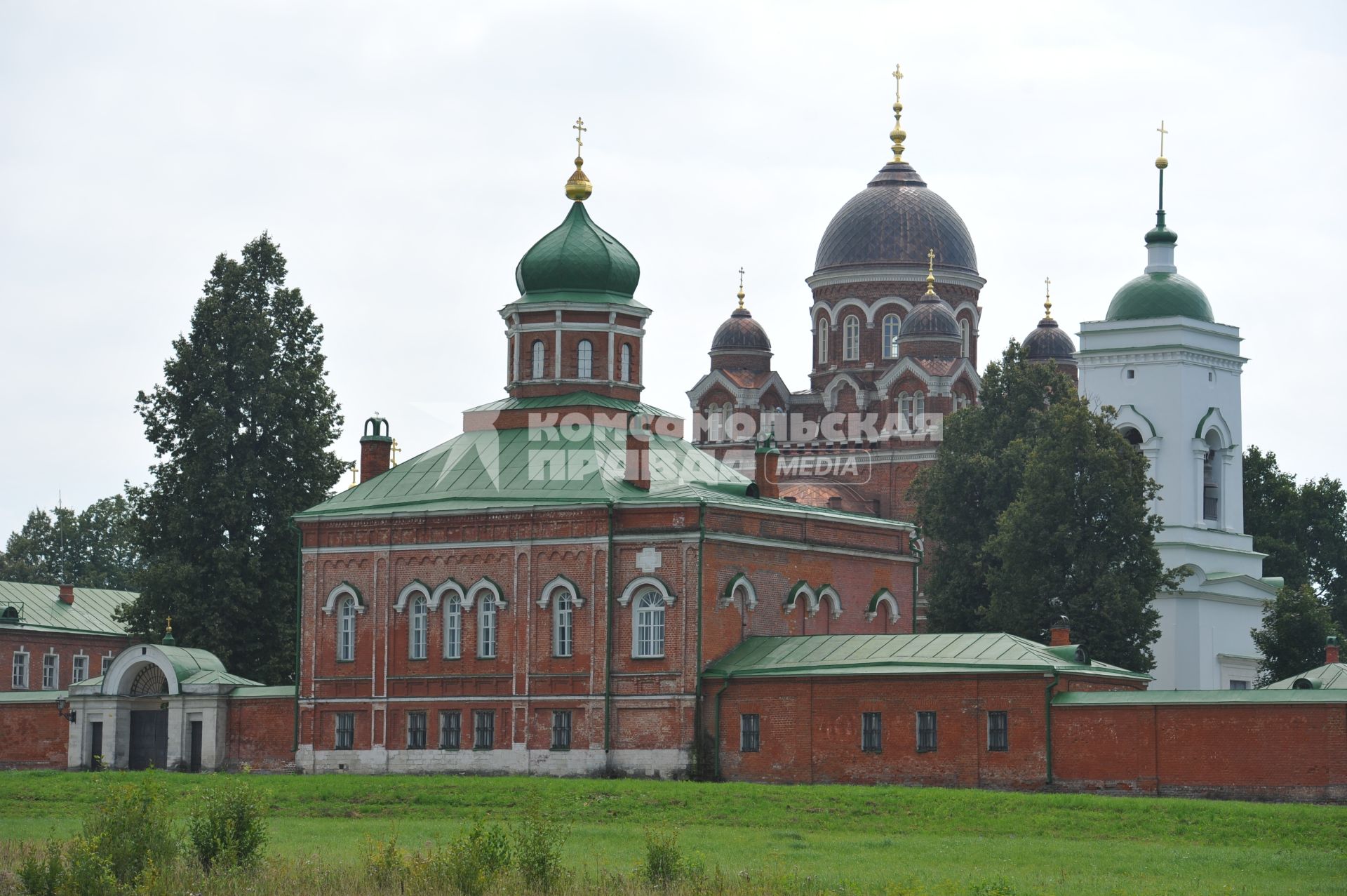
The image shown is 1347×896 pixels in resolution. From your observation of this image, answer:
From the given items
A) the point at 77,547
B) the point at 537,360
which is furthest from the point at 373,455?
the point at 77,547

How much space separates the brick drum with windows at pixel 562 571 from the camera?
1801 inches

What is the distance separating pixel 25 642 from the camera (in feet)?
228

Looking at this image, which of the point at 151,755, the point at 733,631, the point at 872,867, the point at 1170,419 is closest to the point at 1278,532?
the point at 1170,419

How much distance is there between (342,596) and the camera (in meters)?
49.3

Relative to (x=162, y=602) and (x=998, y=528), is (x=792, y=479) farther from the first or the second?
(x=162, y=602)

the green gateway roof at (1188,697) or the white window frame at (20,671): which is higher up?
the white window frame at (20,671)

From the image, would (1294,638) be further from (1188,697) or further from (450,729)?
(450,729)

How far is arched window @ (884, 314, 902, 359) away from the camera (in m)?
74.6

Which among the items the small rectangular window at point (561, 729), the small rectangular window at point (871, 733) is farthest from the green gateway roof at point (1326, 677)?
the small rectangular window at point (561, 729)

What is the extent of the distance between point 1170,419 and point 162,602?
25846mm

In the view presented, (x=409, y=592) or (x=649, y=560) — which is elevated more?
(x=649, y=560)

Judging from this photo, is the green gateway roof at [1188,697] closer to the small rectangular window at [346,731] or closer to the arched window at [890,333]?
the small rectangular window at [346,731]

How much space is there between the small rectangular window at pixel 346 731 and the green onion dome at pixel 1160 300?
24731 millimetres

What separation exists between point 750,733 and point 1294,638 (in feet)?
55.8
